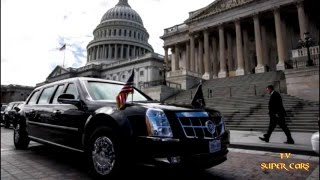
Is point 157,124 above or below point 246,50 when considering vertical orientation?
below

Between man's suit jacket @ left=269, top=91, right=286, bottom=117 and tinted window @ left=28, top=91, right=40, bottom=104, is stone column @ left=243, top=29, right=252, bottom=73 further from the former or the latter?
tinted window @ left=28, top=91, right=40, bottom=104

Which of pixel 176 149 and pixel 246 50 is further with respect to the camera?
pixel 246 50

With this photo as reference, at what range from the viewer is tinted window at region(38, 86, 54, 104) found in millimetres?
6236

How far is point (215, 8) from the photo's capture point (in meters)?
39.1

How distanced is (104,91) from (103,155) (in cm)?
174

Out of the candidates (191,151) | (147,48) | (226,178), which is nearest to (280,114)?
(226,178)

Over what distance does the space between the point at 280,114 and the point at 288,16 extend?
106ft

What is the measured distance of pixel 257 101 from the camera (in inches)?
739

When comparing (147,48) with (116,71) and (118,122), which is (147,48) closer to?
(116,71)

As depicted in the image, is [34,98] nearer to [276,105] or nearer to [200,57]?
[276,105]

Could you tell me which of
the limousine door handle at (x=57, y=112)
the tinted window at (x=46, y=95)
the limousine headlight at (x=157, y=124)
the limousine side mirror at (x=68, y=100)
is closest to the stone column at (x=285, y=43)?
the tinted window at (x=46, y=95)

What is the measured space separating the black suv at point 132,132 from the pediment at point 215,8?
35210 mm

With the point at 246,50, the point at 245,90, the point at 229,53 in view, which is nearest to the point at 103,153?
the point at 245,90

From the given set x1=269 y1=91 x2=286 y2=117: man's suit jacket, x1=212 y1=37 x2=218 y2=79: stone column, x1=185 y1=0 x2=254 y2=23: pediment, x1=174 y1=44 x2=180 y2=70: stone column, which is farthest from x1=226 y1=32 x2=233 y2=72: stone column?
x1=269 y1=91 x2=286 y2=117: man's suit jacket
